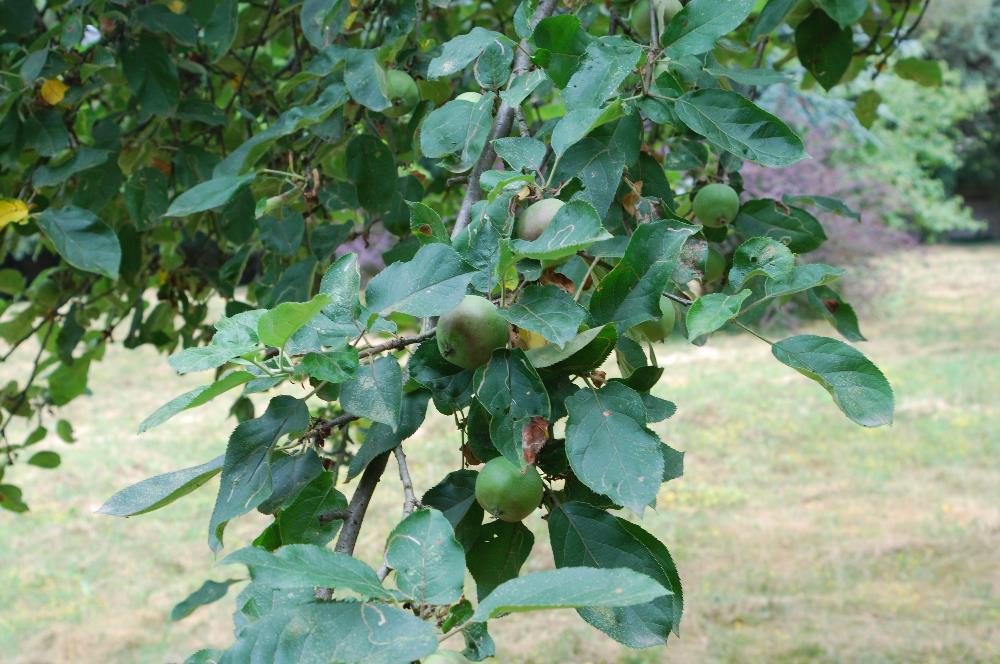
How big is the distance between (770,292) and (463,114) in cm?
35

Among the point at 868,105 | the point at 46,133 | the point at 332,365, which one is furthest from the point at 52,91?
the point at 868,105

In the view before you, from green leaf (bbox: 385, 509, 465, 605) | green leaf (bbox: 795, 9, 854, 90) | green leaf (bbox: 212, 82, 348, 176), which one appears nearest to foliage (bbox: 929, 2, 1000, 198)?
green leaf (bbox: 795, 9, 854, 90)

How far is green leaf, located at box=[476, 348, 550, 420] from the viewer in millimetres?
654

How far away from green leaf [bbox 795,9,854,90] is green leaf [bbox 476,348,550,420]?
87 centimetres

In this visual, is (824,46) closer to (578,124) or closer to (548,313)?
(578,124)

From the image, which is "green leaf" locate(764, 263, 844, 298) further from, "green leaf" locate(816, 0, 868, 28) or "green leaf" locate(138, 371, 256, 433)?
"green leaf" locate(816, 0, 868, 28)

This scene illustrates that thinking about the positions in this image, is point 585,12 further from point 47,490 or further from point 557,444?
point 47,490

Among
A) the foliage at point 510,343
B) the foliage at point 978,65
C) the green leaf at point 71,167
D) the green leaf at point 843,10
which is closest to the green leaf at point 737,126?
the foliage at point 510,343

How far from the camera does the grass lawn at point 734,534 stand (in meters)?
3.16

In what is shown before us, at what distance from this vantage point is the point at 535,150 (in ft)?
2.60

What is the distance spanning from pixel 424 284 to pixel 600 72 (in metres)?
0.26

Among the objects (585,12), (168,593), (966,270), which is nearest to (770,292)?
(585,12)

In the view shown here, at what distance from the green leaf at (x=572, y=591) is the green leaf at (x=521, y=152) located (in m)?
0.38

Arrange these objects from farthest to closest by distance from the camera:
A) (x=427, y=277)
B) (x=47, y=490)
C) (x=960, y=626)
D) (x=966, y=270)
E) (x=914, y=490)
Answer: (x=966, y=270)
(x=47, y=490)
(x=914, y=490)
(x=960, y=626)
(x=427, y=277)
